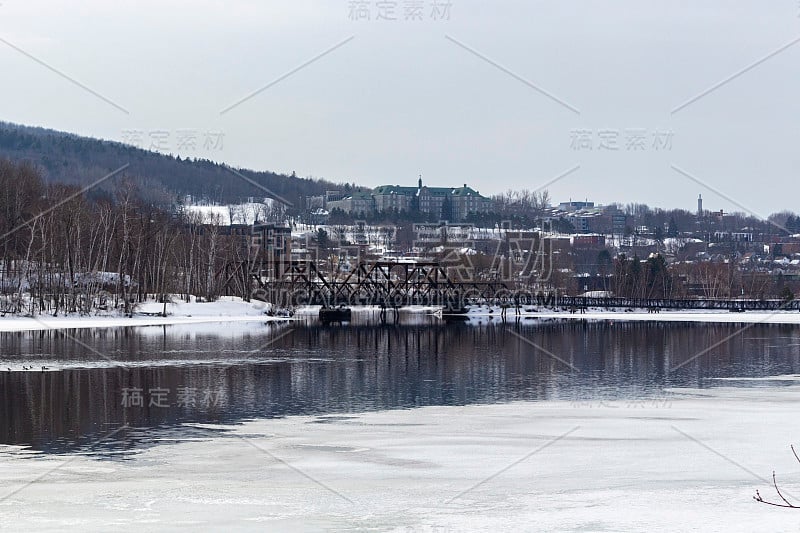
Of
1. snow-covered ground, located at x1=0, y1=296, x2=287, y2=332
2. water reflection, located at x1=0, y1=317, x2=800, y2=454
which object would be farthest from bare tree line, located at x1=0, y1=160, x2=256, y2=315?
water reflection, located at x1=0, y1=317, x2=800, y2=454

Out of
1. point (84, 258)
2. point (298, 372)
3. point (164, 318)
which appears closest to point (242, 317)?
point (164, 318)

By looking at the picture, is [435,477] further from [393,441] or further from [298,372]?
[298,372]

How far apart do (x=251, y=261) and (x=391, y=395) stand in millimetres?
75147

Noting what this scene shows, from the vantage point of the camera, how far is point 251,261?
4075 inches

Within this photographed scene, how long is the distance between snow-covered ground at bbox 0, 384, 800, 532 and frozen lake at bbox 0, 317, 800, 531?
0.20ft

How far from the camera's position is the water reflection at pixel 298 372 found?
25094 mm

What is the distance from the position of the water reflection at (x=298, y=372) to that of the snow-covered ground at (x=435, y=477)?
101 inches

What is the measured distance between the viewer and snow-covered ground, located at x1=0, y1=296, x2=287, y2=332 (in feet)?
212

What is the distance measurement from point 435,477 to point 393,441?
398 centimetres

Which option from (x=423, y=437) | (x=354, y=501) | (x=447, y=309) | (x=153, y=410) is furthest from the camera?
(x=447, y=309)

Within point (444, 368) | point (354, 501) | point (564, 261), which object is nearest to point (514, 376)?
point (444, 368)

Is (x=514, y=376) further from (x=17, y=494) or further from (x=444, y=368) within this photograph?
(x=17, y=494)

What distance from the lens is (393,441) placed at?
21.1 m

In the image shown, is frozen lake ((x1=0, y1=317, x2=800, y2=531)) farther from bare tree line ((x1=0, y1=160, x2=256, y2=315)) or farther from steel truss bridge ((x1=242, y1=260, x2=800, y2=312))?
steel truss bridge ((x1=242, y1=260, x2=800, y2=312))
